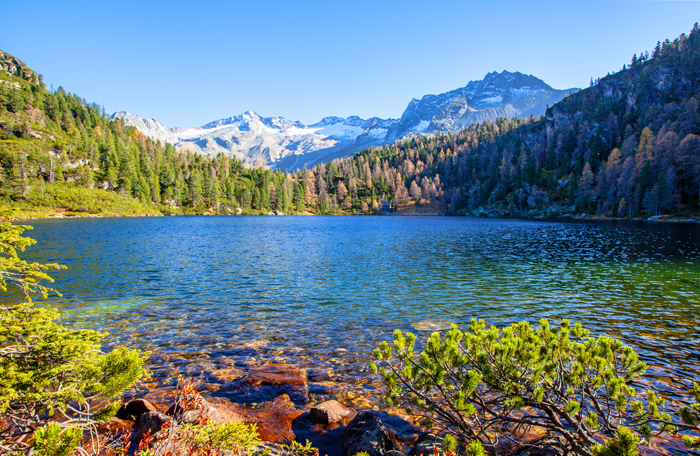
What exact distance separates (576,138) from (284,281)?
693ft

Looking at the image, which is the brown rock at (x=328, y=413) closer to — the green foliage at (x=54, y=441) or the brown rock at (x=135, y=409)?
the brown rock at (x=135, y=409)

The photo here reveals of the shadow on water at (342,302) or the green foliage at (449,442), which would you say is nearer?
the green foliage at (449,442)

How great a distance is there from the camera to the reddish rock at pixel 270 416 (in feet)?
28.5

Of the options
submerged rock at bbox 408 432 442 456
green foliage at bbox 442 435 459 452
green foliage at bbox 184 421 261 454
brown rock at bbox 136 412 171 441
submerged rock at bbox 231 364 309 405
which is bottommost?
submerged rock at bbox 231 364 309 405

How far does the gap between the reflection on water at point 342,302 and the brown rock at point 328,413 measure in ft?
3.39

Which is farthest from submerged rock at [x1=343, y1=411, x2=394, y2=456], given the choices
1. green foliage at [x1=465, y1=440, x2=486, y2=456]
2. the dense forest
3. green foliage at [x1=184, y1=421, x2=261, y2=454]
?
the dense forest

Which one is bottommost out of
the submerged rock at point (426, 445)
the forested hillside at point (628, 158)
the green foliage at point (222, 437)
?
the submerged rock at point (426, 445)

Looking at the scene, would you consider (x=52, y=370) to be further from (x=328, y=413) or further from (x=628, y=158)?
(x=628, y=158)

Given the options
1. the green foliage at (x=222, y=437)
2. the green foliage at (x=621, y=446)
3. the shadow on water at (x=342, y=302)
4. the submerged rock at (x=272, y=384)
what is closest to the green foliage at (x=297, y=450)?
the green foliage at (x=222, y=437)

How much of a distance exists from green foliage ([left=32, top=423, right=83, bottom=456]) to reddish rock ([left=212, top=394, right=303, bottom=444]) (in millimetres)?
5930

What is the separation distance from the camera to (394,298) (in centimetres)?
2319

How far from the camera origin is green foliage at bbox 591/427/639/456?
4039 mm

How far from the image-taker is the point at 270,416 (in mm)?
9695

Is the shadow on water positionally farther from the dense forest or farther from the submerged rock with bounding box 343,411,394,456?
the dense forest
